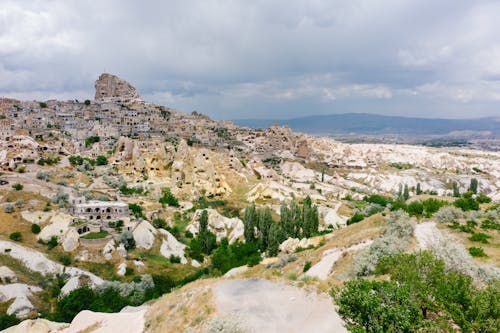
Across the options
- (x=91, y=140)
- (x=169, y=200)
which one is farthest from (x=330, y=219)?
(x=91, y=140)

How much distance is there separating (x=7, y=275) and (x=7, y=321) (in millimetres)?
6676

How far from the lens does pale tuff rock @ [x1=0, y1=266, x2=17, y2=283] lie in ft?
101

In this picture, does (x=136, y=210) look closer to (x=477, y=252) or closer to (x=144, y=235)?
(x=144, y=235)

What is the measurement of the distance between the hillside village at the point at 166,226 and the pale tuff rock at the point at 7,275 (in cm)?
13

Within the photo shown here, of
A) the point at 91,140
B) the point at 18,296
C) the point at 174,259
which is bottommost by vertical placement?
the point at 174,259

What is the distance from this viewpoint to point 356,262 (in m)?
18.1

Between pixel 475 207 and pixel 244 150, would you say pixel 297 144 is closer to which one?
pixel 244 150

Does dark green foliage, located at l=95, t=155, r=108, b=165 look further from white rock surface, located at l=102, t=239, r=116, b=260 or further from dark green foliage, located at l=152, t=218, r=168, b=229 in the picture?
white rock surface, located at l=102, t=239, r=116, b=260

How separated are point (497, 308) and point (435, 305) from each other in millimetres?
1825

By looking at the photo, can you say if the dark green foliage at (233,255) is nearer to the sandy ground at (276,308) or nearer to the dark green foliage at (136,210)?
the dark green foliage at (136,210)

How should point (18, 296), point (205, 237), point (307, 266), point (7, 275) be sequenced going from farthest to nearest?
point (205, 237), point (7, 275), point (18, 296), point (307, 266)

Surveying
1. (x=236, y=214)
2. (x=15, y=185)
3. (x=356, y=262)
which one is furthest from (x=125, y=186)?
(x=356, y=262)

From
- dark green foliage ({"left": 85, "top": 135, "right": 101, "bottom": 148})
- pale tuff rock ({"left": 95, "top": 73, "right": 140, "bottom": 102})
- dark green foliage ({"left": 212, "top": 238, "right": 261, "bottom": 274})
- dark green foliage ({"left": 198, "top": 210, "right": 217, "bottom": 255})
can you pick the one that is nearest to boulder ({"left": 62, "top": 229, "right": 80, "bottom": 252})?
dark green foliage ({"left": 198, "top": 210, "right": 217, "bottom": 255})

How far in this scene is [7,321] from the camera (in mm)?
26141
